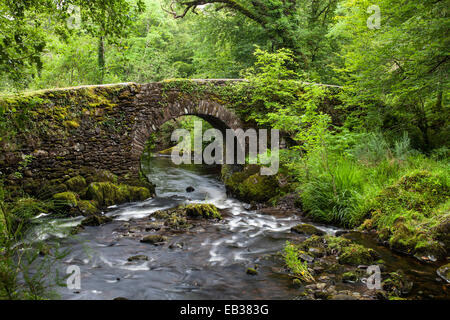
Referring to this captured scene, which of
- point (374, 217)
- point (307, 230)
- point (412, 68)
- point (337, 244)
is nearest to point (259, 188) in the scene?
point (307, 230)

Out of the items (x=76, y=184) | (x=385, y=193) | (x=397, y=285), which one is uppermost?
(x=385, y=193)

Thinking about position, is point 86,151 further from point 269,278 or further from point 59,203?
point 269,278

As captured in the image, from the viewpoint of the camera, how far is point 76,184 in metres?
7.50

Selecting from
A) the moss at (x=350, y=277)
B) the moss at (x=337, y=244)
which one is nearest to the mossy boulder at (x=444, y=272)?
the moss at (x=350, y=277)

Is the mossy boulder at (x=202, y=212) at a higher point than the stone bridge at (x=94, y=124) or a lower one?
lower

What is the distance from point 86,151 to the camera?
26.0ft

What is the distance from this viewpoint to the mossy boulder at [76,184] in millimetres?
7401

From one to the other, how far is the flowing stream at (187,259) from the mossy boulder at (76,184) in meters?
0.98

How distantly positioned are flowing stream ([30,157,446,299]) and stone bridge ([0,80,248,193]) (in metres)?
1.52

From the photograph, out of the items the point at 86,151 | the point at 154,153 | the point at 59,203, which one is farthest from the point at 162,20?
the point at 59,203

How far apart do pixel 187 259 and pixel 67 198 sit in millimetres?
3948

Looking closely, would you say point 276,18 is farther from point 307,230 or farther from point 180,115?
point 307,230

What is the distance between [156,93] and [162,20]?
43.0 ft

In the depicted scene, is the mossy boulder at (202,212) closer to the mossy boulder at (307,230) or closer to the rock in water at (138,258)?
the mossy boulder at (307,230)
